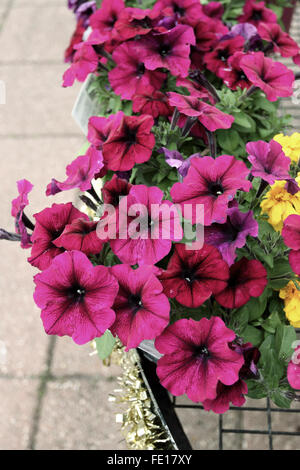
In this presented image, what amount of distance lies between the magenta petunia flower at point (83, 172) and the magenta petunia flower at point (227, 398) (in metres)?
0.38

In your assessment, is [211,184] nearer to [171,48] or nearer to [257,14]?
[171,48]

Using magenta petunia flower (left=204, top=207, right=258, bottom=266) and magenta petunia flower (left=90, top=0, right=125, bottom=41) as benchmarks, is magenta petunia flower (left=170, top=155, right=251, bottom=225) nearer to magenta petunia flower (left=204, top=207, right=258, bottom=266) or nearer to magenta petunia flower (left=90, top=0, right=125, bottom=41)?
magenta petunia flower (left=204, top=207, right=258, bottom=266)

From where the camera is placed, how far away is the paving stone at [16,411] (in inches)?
60.4

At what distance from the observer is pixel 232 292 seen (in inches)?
30.0

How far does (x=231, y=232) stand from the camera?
75cm

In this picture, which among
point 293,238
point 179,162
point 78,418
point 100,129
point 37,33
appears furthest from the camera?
point 37,33

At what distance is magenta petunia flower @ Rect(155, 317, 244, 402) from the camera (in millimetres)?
685

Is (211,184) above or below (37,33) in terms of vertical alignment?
below

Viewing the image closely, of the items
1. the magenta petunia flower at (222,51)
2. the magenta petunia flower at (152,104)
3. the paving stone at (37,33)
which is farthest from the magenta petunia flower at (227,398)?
the paving stone at (37,33)

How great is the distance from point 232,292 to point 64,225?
11.1 inches

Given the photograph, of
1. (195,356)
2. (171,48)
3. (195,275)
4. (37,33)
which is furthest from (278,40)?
(37,33)

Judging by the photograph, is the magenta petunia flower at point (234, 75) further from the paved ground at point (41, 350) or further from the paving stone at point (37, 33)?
the paving stone at point (37, 33)

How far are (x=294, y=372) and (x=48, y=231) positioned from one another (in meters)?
0.42

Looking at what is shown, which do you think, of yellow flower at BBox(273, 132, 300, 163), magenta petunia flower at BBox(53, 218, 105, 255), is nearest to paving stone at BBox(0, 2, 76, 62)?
yellow flower at BBox(273, 132, 300, 163)
